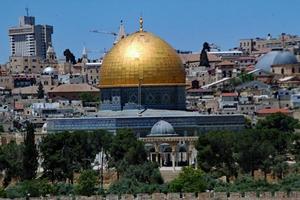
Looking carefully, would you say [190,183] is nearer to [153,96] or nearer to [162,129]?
[162,129]

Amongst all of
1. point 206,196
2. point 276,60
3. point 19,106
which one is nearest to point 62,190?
point 206,196

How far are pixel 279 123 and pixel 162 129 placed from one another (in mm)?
8427

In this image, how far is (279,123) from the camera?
236 feet

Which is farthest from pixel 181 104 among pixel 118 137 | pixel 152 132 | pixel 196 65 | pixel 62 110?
pixel 196 65

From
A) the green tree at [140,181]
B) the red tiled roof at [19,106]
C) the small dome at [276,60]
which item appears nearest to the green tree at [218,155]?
the green tree at [140,181]

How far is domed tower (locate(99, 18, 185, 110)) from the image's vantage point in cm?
→ 6938

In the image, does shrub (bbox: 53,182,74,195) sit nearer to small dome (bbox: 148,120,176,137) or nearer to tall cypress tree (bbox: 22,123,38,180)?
tall cypress tree (bbox: 22,123,38,180)

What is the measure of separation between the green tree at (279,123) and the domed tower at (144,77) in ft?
14.9

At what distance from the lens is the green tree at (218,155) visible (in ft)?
182

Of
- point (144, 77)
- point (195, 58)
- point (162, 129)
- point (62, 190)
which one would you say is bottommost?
point (62, 190)

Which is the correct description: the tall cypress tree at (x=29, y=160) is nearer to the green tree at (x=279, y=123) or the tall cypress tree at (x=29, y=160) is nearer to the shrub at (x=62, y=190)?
the shrub at (x=62, y=190)

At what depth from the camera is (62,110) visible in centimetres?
8925

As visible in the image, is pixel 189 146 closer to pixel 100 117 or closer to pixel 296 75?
pixel 100 117

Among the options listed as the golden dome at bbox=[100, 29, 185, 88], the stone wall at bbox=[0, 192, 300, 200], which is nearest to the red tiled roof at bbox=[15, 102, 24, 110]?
the golden dome at bbox=[100, 29, 185, 88]
